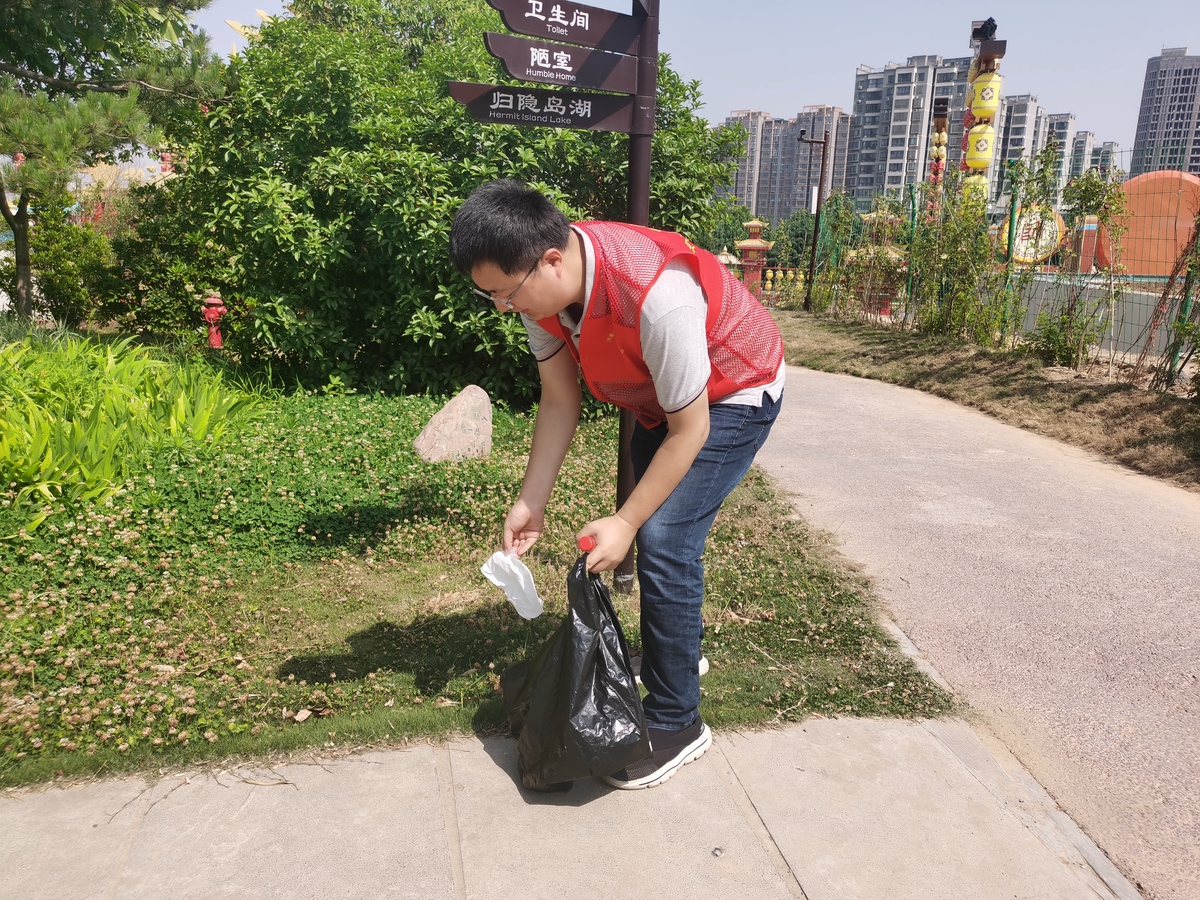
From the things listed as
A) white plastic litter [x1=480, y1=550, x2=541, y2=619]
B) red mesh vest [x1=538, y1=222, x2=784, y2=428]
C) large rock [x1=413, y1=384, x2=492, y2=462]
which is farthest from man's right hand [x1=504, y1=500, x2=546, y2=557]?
large rock [x1=413, y1=384, x2=492, y2=462]

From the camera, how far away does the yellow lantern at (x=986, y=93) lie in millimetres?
17969

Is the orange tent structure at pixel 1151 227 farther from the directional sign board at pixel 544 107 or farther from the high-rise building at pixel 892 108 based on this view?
the high-rise building at pixel 892 108

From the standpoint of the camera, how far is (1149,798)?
2.60 meters

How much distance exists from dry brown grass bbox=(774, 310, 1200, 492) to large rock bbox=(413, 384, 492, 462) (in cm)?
448

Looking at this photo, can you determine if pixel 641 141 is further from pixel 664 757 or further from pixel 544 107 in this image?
pixel 664 757

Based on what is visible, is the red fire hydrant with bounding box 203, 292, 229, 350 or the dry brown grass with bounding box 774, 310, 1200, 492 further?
the red fire hydrant with bounding box 203, 292, 229, 350

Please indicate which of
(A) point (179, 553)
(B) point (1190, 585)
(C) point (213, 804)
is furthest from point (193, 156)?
(B) point (1190, 585)

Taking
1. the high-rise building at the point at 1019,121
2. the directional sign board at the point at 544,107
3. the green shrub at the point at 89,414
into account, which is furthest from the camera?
the high-rise building at the point at 1019,121

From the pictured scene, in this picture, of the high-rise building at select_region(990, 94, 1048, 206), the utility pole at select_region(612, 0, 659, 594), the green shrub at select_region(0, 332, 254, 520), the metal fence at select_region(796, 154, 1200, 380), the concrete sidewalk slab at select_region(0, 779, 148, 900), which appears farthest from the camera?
the high-rise building at select_region(990, 94, 1048, 206)

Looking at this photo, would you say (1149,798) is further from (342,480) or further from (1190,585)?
(342,480)

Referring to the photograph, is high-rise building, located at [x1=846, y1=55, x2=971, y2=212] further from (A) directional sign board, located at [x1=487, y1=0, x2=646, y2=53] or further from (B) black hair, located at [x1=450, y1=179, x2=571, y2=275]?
(B) black hair, located at [x1=450, y1=179, x2=571, y2=275]

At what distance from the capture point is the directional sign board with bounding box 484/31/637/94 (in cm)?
318

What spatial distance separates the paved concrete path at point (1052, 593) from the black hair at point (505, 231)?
7.02 feet

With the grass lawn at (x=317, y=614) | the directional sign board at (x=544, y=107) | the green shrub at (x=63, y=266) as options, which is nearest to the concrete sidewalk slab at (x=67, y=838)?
the grass lawn at (x=317, y=614)
